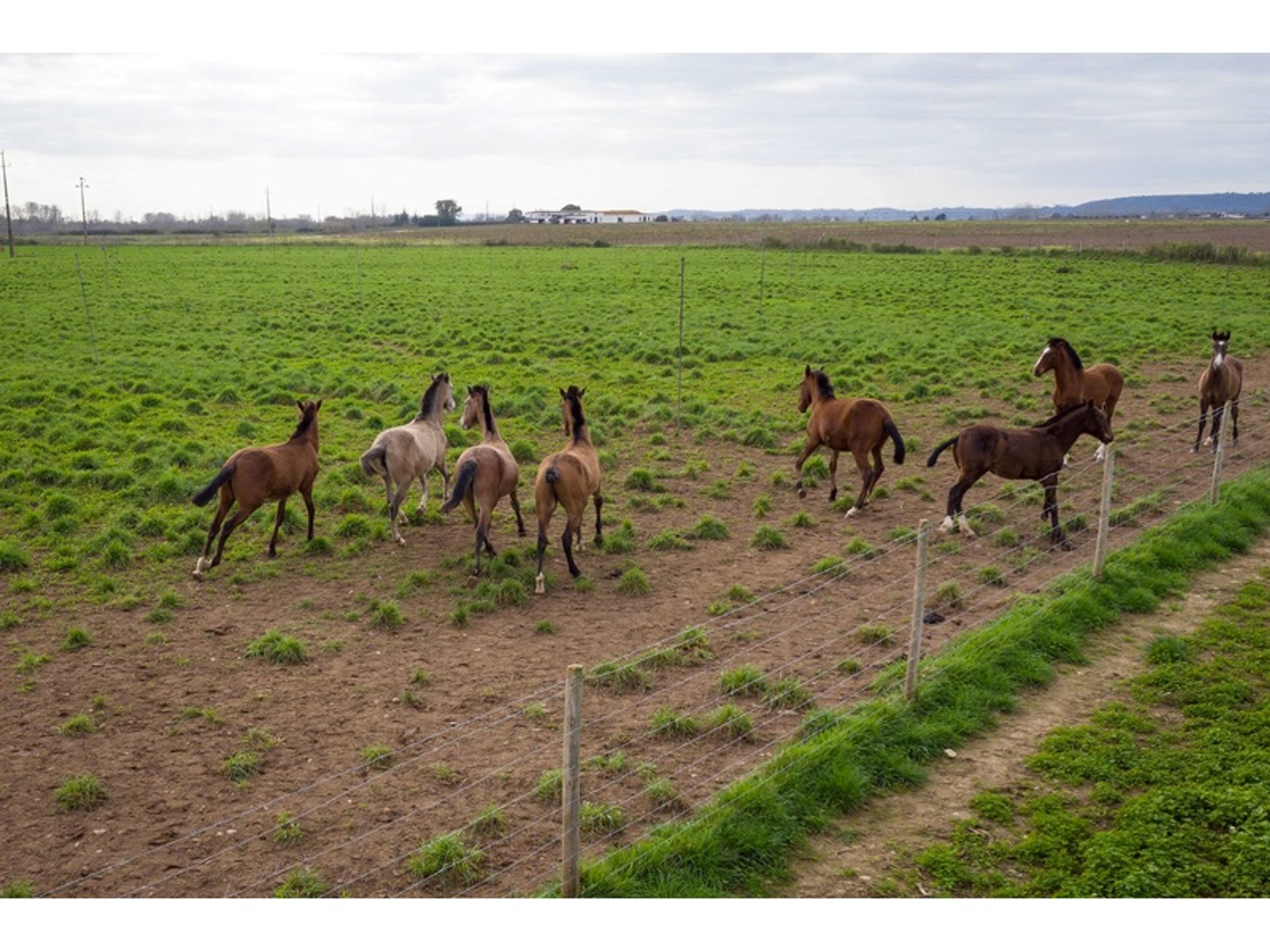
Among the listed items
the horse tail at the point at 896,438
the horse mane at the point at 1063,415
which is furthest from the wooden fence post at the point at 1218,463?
the horse tail at the point at 896,438

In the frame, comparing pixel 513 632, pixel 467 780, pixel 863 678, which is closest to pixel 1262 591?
pixel 863 678

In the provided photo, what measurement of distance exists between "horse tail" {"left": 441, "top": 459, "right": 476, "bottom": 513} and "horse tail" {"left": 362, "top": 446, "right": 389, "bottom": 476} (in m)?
1.50

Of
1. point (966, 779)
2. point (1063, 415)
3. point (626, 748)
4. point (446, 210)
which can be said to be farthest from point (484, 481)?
point (446, 210)

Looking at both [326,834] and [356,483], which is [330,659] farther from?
[356,483]

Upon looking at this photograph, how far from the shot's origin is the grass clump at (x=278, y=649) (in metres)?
7.74

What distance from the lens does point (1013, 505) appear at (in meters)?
11.5

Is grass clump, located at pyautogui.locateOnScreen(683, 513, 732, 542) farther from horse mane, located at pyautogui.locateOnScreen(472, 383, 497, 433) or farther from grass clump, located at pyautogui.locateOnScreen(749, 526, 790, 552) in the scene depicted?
horse mane, located at pyautogui.locateOnScreen(472, 383, 497, 433)

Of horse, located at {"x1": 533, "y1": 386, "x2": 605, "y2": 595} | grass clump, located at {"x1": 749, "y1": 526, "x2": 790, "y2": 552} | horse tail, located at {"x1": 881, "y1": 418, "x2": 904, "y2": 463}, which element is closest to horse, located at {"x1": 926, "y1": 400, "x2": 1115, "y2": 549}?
horse tail, located at {"x1": 881, "y1": 418, "x2": 904, "y2": 463}

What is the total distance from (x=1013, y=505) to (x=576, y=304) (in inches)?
934

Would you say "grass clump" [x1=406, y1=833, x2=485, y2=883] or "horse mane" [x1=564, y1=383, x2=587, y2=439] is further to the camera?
"horse mane" [x1=564, y1=383, x2=587, y2=439]

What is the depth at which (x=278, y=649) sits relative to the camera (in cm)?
780

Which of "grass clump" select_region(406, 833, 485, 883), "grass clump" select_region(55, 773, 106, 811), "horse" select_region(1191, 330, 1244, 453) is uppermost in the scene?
"horse" select_region(1191, 330, 1244, 453)

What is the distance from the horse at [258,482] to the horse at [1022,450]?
6.70m

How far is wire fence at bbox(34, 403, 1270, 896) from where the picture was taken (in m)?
5.08
